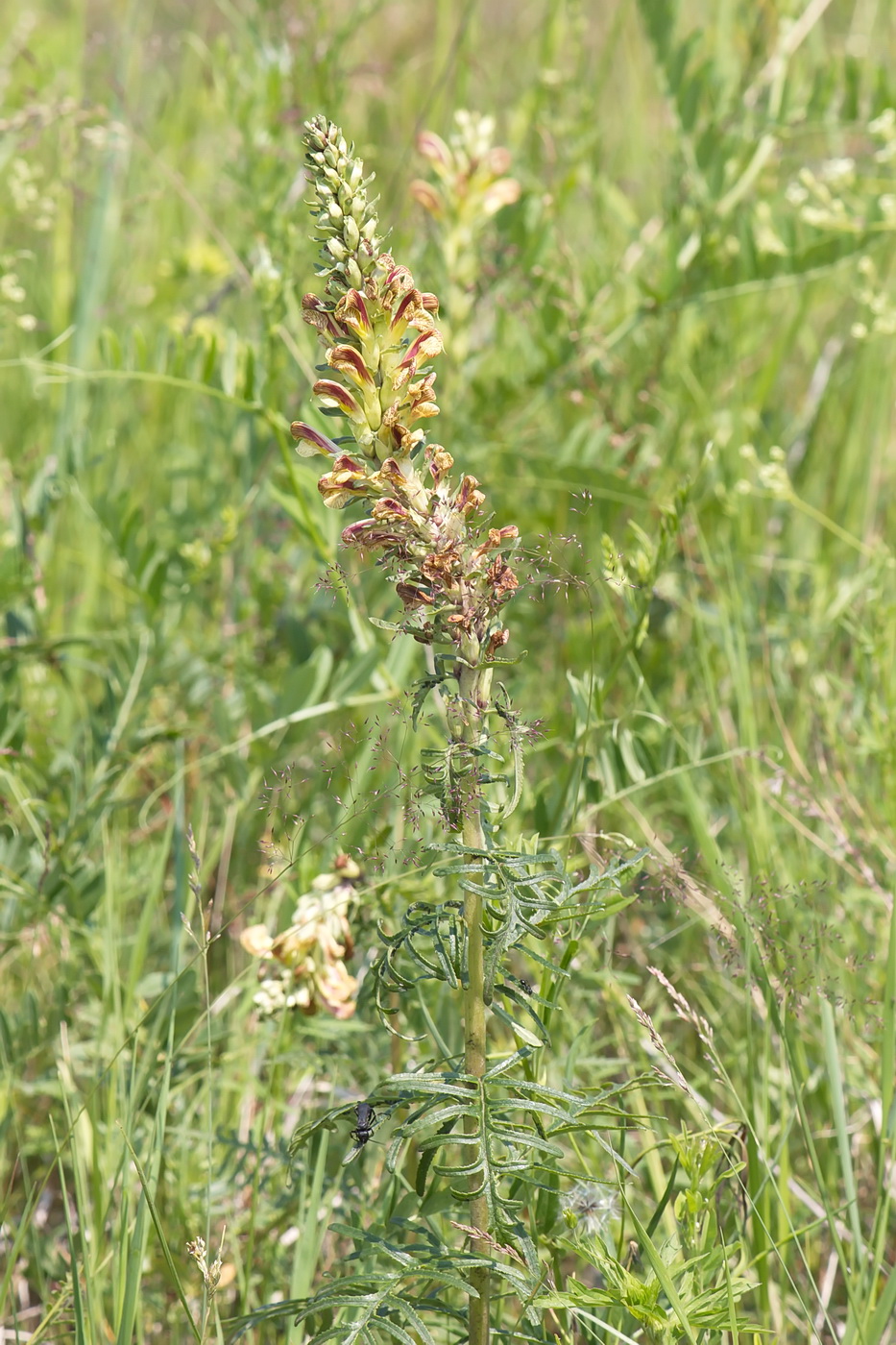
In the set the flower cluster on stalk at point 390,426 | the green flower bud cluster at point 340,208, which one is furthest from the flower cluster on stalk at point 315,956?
the green flower bud cluster at point 340,208

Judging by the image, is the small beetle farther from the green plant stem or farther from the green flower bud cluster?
the green flower bud cluster

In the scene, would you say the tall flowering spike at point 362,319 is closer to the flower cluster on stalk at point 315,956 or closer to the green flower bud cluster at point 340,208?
the green flower bud cluster at point 340,208

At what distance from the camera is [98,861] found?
2.16 meters

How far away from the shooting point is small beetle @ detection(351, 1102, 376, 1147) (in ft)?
4.05

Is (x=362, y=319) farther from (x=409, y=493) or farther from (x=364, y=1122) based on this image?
(x=364, y=1122)

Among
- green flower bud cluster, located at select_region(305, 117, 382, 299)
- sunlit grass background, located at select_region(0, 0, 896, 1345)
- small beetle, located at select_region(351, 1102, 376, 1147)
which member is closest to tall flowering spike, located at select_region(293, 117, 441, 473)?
green flower bud cluster, located at select_region(305, 117, 382, 299)

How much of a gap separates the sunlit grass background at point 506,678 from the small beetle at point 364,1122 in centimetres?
17

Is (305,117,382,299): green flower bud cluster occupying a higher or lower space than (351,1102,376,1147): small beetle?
higher

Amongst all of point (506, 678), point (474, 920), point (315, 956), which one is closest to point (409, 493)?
point (474, 920)

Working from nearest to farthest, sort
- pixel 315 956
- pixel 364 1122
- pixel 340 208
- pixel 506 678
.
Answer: pixel 340 208 < pixel 364 1122 < pixel 315 956 < pixel 506 678

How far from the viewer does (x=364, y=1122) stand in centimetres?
124

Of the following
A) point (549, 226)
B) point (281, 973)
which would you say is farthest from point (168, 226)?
point (281, 973)

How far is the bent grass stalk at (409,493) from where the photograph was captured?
3.77 ft

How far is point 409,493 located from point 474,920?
0.44 meters
